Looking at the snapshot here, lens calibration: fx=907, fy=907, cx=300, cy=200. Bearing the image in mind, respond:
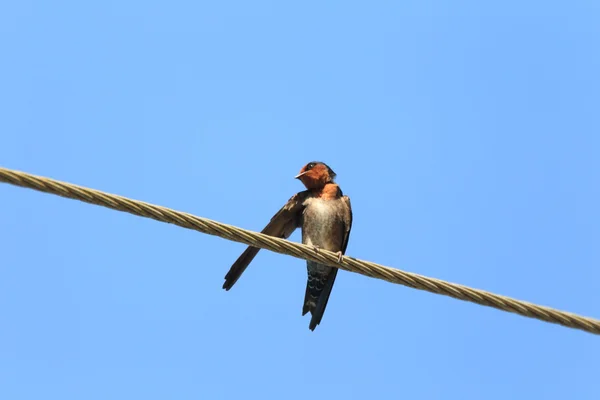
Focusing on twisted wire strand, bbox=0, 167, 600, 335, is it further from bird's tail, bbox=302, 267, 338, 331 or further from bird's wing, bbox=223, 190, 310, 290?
bird's wing, bbox=223, 190, 310, 290

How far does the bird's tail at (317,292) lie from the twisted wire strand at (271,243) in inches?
140

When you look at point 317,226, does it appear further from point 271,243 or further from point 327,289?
point 271,243

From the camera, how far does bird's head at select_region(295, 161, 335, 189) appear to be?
10227 millimetres

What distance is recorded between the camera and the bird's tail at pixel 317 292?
9.48 m

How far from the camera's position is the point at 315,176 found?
33.6ft

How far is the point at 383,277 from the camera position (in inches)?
227

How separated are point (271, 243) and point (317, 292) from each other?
13.4ft

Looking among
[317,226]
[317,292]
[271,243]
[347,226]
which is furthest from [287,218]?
[271,243]

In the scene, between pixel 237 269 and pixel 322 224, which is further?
pixel 322 224

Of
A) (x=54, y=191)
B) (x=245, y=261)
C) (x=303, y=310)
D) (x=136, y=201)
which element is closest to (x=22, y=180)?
(x=54, y=191)

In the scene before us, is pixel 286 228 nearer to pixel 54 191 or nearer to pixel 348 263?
pixel 348 263

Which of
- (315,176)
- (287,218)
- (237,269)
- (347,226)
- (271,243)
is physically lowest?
(271,243)

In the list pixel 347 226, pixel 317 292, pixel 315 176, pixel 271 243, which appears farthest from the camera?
pixel 315 176

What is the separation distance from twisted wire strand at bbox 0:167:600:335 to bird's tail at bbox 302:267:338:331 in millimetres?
3561
